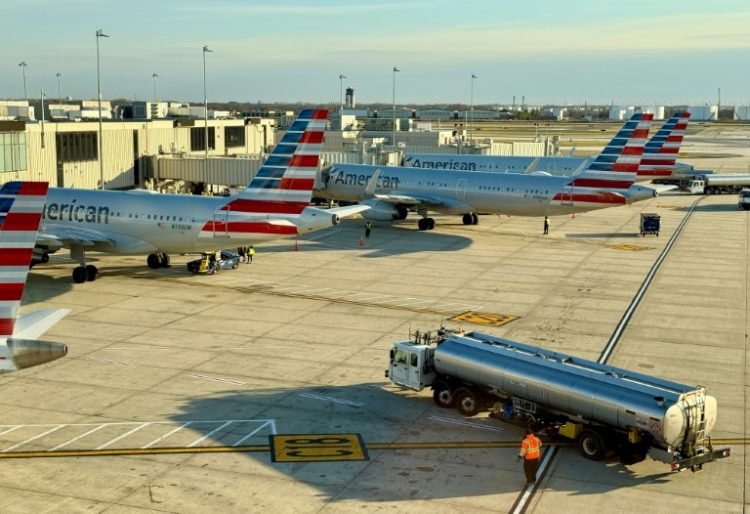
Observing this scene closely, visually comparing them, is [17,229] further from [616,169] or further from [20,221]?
[616,169]

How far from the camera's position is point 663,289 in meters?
47.9

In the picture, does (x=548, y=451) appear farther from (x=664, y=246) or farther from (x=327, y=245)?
(x=664, y=246)

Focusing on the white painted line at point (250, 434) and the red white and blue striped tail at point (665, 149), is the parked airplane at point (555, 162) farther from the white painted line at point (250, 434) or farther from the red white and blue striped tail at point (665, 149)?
the white painted line at point (250, 434)

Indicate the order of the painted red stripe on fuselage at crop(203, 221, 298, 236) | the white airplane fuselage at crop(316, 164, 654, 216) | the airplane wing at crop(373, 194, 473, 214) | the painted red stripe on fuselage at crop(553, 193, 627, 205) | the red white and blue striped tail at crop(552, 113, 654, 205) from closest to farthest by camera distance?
1. the painted red stripe on fuselage at crop(203, 221, 298, 236)
2. the painted red stripe on fuselage at crop(553, 193, 627, 205)
3. the red white and blue striped tail at crop(552, 113, 654, 205)
4. the white airplane fuselage at crop(316, 164, 654, 216)
5. the airplane wing at crop(373, 194, 473, 214)

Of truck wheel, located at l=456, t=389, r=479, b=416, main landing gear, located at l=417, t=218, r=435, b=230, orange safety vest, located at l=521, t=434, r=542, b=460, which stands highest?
main landing gear, located at l=417, t=218, r=435, b=230

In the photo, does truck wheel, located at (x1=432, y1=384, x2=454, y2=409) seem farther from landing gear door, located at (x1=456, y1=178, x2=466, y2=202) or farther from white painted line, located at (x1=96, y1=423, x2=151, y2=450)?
landing gear door, located at (x1=456, y1=178, x2=466, y2=202)

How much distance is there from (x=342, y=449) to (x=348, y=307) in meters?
17.5

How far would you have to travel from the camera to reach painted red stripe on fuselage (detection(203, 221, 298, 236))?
46.0 m

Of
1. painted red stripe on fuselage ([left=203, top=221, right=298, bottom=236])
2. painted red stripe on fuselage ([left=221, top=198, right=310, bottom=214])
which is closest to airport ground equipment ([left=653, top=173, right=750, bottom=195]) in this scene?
painted red stripe on fuselage ([left=221, top=198, right=310, bottom=214])

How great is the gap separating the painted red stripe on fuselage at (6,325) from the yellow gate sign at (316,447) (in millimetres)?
8197

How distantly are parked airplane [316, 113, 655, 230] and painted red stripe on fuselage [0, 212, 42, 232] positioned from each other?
4677 centimetres

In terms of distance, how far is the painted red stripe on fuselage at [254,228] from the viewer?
45969mm

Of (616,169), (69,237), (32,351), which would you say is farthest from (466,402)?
(616,169)

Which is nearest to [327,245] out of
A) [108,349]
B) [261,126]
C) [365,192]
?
[365,192]
